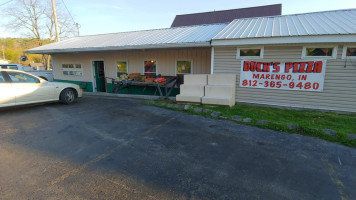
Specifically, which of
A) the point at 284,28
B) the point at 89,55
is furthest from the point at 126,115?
the point at 89,55

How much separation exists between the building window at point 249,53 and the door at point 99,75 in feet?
29.5

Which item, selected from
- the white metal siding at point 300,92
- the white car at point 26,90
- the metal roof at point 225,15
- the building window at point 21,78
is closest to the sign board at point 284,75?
the white metal siding at point 300,92

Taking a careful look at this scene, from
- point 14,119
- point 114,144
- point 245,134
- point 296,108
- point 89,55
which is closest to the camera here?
point 114,144

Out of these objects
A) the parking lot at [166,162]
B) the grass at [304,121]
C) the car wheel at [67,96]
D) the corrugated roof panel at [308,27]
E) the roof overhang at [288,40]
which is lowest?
the parking lot at [166,162]

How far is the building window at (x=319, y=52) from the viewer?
596cm

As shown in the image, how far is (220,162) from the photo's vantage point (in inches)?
124

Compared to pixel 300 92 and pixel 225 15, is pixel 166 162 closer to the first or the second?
pixel 300 92

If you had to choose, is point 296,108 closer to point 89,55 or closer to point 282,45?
point 282,45

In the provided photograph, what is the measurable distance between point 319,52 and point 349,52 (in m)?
0.79

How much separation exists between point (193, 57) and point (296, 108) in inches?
201

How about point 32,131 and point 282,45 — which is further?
point 282,45

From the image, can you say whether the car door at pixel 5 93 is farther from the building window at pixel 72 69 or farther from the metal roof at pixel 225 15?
the metal roof at pixel 225 15

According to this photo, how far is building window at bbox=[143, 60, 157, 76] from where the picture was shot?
10.2 metres

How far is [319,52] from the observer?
612 cm
